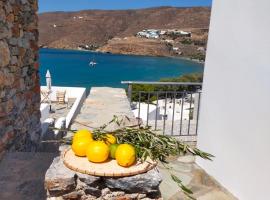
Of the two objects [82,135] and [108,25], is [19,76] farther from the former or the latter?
[108,25]

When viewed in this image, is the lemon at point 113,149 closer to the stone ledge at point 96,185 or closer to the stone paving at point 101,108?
the stone ledge at point 96,185

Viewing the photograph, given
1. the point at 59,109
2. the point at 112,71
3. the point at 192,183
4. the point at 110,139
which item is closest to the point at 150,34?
the point at 112,71

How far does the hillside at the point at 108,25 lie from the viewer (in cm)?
5628

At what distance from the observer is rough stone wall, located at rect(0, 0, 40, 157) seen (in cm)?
265

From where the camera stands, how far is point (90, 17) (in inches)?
2496

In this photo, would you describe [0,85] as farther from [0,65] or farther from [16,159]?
[16,159]

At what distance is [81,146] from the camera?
171 cm

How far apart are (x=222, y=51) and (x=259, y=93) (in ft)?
2.30

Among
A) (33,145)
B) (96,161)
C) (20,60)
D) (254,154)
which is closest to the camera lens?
(96,161)

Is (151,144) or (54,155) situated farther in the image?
(54,155)

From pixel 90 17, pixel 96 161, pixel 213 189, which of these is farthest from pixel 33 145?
pixel 90 17

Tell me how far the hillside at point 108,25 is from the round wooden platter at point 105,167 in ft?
177

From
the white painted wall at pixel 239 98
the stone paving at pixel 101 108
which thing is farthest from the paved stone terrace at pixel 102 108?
the white painted wall at pixel 239 98

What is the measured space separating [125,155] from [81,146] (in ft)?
0.80
